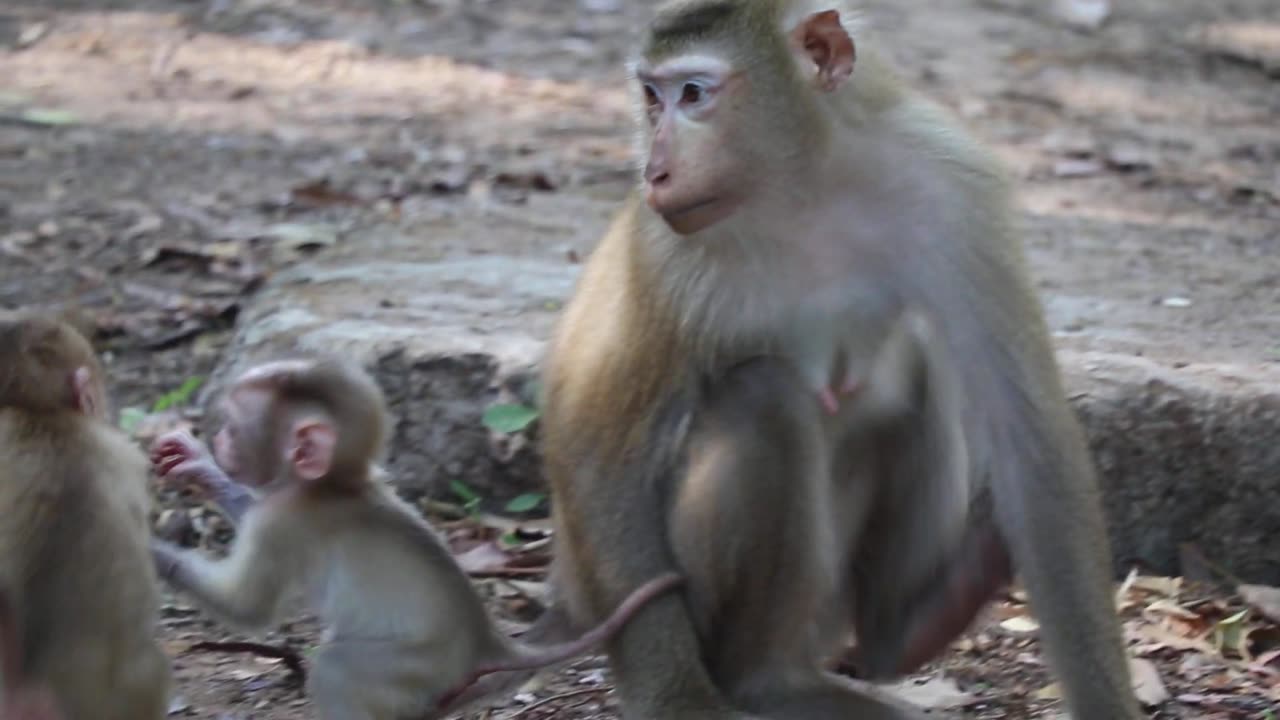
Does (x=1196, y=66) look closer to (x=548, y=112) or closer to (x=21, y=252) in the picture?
(x=548, y=112)

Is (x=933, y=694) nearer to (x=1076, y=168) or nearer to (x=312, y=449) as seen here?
(x=312, y=449)

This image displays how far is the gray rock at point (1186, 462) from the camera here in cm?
578

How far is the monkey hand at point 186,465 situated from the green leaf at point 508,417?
4.24ft

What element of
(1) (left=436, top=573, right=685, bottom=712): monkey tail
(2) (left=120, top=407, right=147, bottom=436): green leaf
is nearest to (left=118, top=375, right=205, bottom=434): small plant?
(2) (left=120, top=407, right=147, bottom=436): green leaf

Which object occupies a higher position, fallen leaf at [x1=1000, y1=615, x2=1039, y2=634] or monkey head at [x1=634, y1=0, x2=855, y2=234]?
monkey head at [x1=634, y1=0, x2=855, y2=234]

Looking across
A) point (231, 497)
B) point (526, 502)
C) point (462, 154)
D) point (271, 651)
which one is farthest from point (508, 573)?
point (462, 154)

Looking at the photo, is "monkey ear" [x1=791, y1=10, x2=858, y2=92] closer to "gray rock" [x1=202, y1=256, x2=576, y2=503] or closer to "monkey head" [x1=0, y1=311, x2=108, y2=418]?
"monkey head" [x1=0, y1=311, x2=108, y2=418]

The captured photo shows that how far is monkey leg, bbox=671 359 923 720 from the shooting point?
454 cm

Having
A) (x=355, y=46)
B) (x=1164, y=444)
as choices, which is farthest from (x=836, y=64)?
(x=355, y=46)

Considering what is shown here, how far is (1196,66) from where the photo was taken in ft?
36.0

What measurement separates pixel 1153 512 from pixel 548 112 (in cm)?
487

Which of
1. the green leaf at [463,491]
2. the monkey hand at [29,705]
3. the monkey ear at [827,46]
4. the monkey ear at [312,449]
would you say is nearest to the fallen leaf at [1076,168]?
the green leaf at [463,491]

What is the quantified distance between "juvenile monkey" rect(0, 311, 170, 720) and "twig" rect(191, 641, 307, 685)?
0.75m

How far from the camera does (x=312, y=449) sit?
4.55 meters
